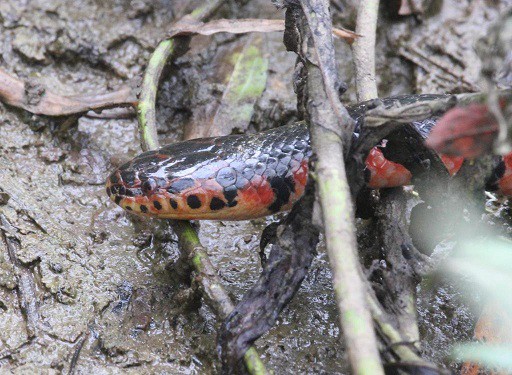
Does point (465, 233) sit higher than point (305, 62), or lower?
lower

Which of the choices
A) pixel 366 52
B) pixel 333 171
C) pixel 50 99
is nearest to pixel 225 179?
pixel 366 52

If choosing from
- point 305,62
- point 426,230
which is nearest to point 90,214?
point 305,62

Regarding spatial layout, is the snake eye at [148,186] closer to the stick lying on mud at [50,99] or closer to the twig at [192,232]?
the twig at [192,232]

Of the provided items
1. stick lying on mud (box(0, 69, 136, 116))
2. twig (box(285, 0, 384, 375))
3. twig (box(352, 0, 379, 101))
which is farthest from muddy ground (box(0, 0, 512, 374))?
twig (box(285, 0, 384, 375))

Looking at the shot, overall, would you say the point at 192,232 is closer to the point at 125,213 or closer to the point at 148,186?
the point at 148,186

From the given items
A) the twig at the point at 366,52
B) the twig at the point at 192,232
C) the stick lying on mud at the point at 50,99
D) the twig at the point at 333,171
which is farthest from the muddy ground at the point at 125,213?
the twig at the point at 333,171

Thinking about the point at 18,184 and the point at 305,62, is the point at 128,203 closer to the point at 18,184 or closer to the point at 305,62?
the point at 18,184
